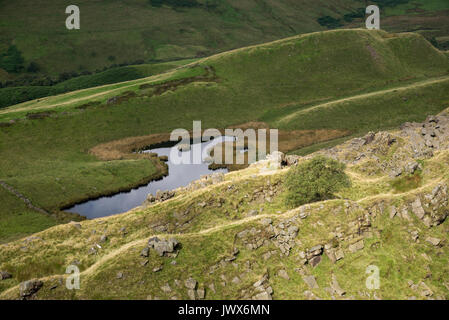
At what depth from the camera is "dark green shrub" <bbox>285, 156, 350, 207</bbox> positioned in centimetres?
3322

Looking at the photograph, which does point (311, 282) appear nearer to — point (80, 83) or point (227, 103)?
point (227, 103)

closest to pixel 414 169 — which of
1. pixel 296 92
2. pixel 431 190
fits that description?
pixel 431 190

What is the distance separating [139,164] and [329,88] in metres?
68.3

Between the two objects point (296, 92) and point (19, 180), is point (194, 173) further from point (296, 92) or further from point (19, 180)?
point (296, 92)

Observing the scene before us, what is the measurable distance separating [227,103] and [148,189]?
49046mm

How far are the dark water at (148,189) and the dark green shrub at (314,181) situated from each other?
89.5 feet

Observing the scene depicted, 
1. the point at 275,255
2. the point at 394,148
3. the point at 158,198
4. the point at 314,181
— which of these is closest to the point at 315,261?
the point at 275,255

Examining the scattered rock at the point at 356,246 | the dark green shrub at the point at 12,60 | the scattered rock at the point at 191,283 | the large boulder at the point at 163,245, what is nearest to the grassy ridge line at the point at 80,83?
the dark green shrub at the point at 12,60

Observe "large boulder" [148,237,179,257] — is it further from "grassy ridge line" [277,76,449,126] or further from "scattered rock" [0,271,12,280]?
"grassy ridge line" [277,76,449,126]

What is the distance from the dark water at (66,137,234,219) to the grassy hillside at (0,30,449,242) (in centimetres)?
248

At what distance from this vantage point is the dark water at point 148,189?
179ft

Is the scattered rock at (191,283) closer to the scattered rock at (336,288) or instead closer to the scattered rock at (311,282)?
the scattered rock at (311,282)

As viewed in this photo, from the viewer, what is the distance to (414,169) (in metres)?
34.7

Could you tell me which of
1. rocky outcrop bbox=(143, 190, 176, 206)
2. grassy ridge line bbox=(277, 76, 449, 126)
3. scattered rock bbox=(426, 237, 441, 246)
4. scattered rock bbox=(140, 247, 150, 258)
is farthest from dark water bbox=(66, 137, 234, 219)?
scattered rock bbox=(426, 237, 441, 246)
